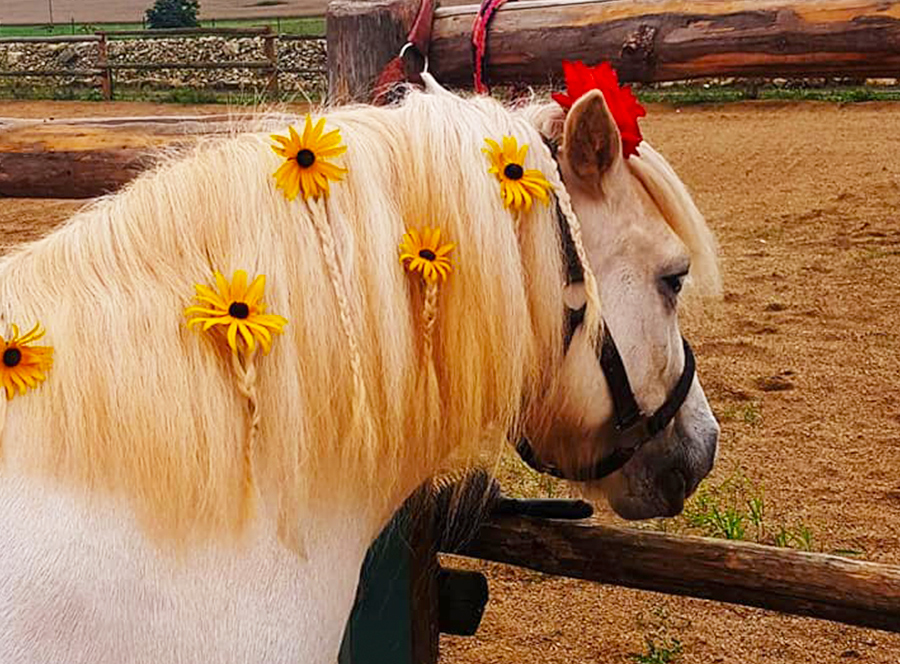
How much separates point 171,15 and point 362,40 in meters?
39.5

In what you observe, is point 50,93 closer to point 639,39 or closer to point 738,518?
point 738,518

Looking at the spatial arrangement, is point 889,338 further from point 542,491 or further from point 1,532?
point 1,532

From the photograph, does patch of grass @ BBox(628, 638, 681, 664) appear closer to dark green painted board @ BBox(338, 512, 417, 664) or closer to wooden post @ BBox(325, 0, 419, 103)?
dark green painted board @ BBox(338, 512, 417, 664)

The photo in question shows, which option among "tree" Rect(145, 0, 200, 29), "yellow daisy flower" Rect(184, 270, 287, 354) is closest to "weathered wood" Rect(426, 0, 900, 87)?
"yellow daisy flower" Rect(184, 270, 287, 354)

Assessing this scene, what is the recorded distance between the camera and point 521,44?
110 inches

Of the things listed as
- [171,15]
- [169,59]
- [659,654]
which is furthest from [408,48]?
[171,15]

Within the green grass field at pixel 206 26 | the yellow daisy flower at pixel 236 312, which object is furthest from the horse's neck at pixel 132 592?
the green grass field at pixel 206 26

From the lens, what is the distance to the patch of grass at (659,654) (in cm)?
349

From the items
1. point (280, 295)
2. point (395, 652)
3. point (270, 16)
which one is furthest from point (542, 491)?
point (270, 16)

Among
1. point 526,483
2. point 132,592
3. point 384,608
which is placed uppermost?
point 132,592

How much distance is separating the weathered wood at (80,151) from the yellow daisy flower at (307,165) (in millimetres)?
1429

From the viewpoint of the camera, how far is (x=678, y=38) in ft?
8.89

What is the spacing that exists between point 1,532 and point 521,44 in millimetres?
1835

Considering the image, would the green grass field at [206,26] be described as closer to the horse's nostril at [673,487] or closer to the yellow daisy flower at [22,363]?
the horse's nostril at [673,487]
